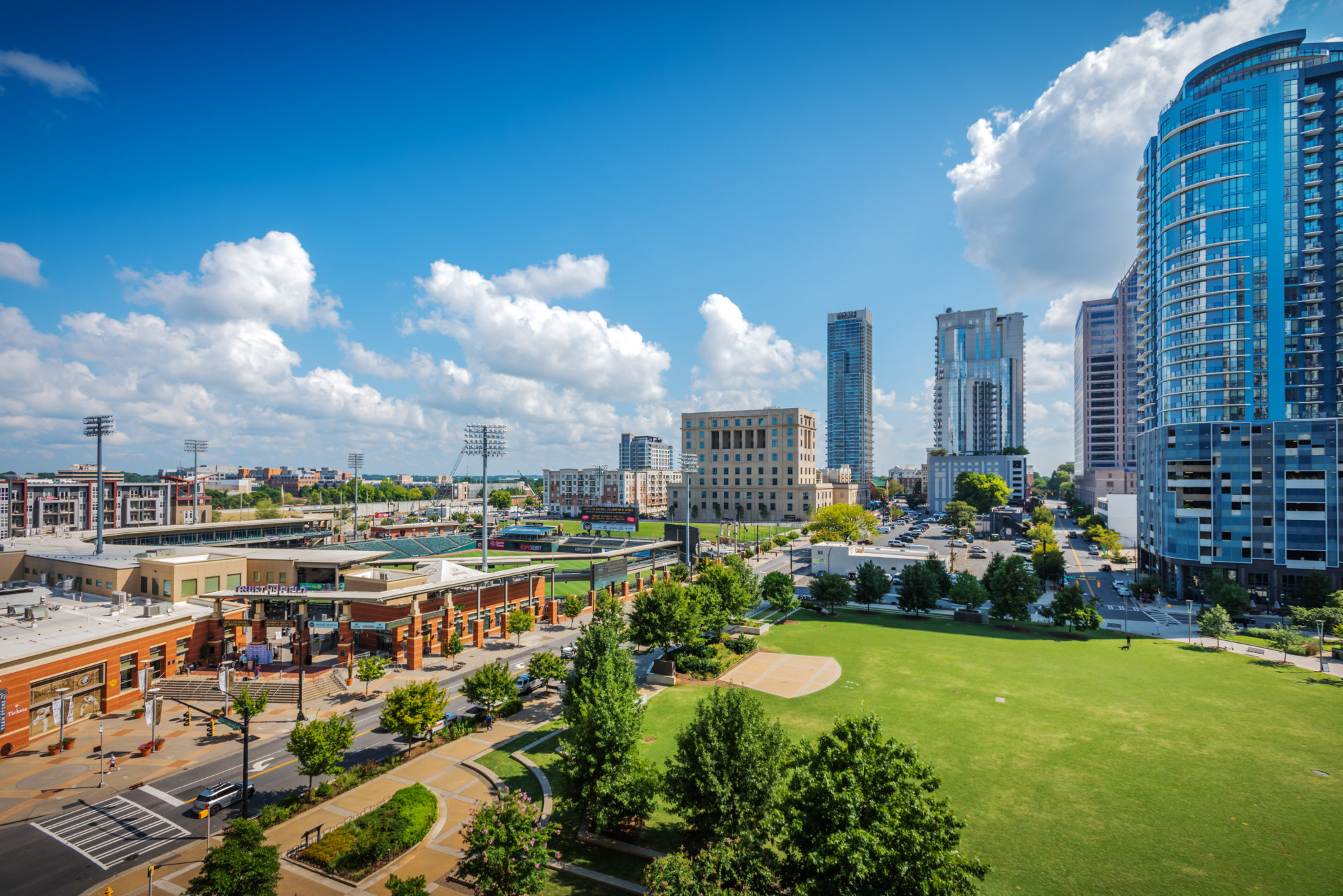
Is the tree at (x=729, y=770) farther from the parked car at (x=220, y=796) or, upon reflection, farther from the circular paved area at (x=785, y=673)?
the circular paved area at (x=785, y=673)

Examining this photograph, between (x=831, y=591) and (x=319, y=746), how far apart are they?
52.5 meters

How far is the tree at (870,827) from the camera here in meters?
16.0

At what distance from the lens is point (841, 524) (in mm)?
116125

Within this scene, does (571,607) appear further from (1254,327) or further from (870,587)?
(1254,327)

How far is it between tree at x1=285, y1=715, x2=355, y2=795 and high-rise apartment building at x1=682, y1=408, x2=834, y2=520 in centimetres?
12993

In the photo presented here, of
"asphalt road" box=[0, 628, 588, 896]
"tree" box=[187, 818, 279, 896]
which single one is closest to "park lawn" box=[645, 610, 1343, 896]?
"tree" box=[187, 818, 279, 896]

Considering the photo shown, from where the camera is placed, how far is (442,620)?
52.4 metres

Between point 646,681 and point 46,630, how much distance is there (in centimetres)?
3888

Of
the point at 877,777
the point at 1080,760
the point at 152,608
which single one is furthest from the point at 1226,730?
the point at 152,608

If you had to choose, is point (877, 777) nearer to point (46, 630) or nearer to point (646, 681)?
point (646, 681)

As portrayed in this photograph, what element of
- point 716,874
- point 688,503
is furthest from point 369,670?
point 688,503

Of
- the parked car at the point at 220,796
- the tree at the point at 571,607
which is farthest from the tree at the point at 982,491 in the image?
the parked car at the point at 220,796

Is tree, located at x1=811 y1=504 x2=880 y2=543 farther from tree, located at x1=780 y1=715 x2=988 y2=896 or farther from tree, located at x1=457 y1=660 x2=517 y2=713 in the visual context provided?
tree, located at x1=780 y1=715 x2=988 y2=896

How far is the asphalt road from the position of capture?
21.8 metres
